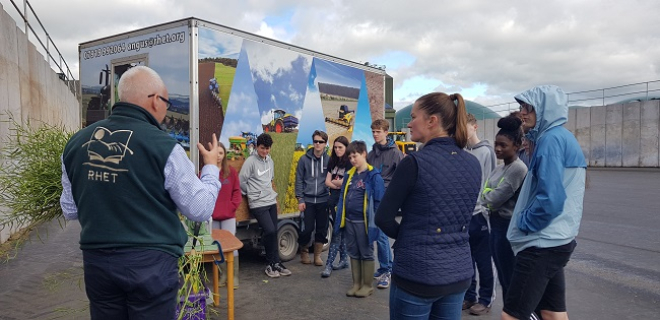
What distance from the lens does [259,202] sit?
6.38 meters

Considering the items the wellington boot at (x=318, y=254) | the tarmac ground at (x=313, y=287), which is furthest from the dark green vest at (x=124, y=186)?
the wellington boot at (x=318, y=254)

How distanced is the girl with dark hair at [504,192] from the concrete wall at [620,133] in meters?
28.1

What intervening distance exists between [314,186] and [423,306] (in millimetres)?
4438

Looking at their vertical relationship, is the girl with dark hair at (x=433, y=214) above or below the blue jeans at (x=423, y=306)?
above

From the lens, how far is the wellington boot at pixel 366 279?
5.60m

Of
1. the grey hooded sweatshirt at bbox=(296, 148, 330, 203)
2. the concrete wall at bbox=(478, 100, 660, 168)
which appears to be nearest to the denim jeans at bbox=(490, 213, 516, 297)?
the grey hooded sweatshirt at bbox=(296, 148, 330, 203)

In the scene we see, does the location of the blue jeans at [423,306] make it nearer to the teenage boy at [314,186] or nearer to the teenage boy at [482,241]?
the teenage boy at [482,241]

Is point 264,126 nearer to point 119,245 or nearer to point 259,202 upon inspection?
point 259,202

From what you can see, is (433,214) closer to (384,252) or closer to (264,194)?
(384,252)

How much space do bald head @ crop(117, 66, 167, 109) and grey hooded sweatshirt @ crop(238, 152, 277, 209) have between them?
392cm

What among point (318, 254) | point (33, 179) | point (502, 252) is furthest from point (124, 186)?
point (318, 254)

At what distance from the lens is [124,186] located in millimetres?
2166

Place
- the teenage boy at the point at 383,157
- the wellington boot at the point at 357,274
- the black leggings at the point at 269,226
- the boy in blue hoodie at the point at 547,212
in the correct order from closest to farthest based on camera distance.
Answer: the boy in blue hoodie at the point at 547,212 → the wellington boot at the point at 357,274 → the teenage boy at the point at 383,157 → the black leggings at the point at 269,226

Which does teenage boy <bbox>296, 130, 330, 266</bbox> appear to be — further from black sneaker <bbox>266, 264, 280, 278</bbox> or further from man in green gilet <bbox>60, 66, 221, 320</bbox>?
man in green gilet <bbox>60, 66, 221, 320</bbox>
